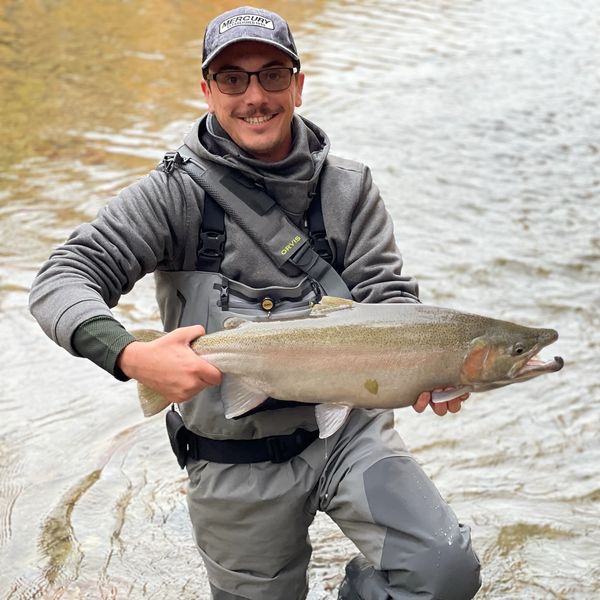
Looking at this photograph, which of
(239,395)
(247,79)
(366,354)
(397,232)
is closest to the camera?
(366,354)

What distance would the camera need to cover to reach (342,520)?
3.65 m

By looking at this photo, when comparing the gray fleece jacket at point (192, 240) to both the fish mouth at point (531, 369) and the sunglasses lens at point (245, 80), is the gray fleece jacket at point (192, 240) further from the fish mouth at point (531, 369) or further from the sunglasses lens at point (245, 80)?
the fish mouth at point (531, 369)

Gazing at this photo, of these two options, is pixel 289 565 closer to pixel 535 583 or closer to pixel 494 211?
pixel 535 583

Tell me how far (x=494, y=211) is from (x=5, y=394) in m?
5.60

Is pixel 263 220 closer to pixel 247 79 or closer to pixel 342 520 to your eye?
pixel 247 79

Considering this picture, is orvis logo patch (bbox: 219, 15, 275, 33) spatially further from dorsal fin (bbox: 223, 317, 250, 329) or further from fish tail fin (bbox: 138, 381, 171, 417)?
fish tail fin (bbox: 138, 381, 171, 417)

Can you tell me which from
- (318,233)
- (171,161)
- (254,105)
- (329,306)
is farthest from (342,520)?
(254,105)

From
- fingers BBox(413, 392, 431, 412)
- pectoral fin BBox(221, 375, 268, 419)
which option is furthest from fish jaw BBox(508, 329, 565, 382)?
pectoral fin BBox(221, 375, 268, 419)

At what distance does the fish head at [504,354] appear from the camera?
10.9ft

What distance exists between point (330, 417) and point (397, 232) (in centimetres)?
588

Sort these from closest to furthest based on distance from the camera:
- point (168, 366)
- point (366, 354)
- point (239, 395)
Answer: point (168, 366) < point (366, 354) < point (239, 395)

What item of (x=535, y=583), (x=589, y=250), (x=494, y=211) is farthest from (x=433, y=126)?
(x=535, y=583)

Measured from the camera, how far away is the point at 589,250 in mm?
9023

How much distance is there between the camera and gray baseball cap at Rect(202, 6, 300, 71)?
3.65 meters
